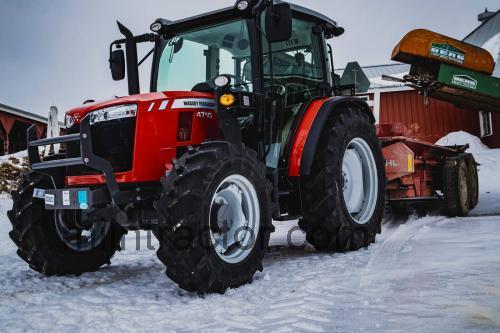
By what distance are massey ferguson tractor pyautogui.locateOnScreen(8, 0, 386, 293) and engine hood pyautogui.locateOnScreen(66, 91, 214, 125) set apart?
12 millimetres

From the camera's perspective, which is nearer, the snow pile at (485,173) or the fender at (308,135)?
the fender at (308,135)

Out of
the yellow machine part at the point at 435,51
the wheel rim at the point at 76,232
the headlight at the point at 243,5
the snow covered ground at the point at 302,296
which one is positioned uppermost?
the yellow machine part at the point at 435,51

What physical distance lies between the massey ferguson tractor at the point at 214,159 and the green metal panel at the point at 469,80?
259 cm

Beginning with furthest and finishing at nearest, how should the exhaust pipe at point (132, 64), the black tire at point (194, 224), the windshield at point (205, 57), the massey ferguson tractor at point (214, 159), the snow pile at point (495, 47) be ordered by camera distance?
the snow pile at point (495, 47), the exhaust pipe at point (132, 64), the windshield at point (205, 57), the massey ferguson tractor at point (214, 159), the black tire at point (194, 224)

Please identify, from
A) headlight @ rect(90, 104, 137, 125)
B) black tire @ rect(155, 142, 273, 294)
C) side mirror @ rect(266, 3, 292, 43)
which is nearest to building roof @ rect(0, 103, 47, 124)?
headlight @ rect(90, 104, 137, 125)

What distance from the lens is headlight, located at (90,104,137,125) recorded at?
12.6 ft

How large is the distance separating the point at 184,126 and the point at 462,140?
17093 millimetres

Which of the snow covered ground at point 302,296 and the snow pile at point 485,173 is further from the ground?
the snow pile at point 485,173

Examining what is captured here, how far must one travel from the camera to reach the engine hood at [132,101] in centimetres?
384

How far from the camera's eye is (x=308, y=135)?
15.0ft

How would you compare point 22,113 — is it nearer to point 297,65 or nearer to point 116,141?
point 297,65

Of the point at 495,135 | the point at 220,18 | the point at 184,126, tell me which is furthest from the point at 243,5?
the point at 495,135

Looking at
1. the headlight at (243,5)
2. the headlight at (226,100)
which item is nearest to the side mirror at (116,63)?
the headlight at (243,5)

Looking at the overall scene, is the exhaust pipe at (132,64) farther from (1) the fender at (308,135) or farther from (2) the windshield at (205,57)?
(1) the fender at (308,135)
